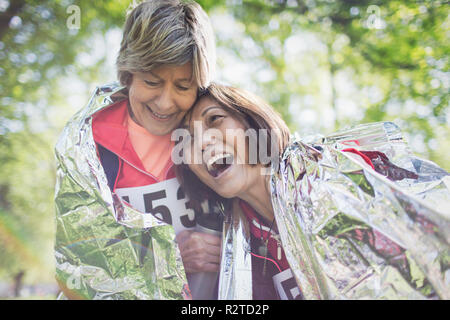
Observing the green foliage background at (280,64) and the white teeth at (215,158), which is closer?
the white teeth at (215,158)

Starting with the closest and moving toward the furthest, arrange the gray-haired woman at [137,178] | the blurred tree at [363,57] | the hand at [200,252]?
the gray-haired woman at [137,178] < the hand at [200,252] < the blurred tree at [363,57]

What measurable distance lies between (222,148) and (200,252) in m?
0.33

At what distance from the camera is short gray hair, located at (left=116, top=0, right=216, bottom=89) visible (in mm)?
813

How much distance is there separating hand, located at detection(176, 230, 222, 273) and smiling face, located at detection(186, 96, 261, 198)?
156mm

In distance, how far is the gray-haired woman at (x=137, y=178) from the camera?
0.80m

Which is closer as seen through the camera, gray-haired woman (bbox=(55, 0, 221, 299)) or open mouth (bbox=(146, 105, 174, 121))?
gray-haired woman (bbox=(55, 0, 221, 299))

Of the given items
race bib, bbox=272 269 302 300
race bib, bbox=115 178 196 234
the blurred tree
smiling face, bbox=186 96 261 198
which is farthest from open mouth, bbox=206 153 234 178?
the blurred tree

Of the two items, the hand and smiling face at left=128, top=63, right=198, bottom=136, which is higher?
smiling face at left=128, top=63, right=198, bottom=136

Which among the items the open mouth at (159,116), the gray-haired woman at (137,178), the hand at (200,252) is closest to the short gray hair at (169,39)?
the gray-haired woman at (137,178)

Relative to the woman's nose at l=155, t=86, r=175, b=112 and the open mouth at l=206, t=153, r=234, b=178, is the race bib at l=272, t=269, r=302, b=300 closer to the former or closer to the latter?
the open mouth at l=206, t=153, r=234, b=178

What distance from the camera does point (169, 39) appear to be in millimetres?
811

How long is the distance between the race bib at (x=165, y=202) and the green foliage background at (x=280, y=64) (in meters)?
0.47

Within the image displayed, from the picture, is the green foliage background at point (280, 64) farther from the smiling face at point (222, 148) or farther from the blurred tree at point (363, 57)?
the smiling face at point (222, 148)
